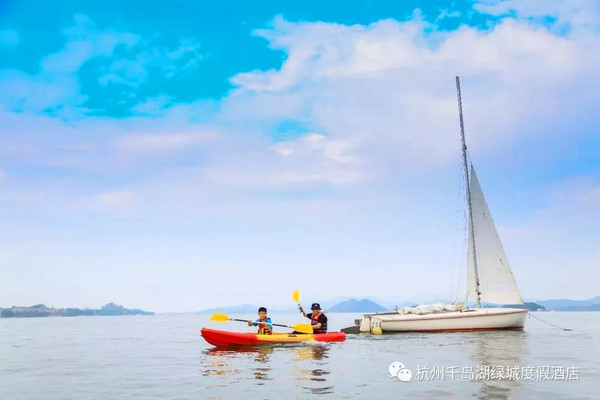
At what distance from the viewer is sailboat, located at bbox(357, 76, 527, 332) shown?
137ft

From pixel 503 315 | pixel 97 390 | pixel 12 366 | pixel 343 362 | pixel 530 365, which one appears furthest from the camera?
pixel 503 315

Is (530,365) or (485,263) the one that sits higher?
(485,263)

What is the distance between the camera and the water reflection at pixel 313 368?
63.3 ft

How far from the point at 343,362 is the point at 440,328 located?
58.8 feet

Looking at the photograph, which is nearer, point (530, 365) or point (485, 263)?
point (530, 365)

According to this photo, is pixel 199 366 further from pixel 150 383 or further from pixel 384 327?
pixel 384 327

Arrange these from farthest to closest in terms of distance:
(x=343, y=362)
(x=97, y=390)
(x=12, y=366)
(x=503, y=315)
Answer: (x=503, y=315)
(x=12, y=366)
(x=343, y=362)
(x=97, y=390)

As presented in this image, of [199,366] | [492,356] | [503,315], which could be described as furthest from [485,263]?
[199,366]

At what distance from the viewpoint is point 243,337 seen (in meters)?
31.5

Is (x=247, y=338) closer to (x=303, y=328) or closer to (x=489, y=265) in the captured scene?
(x=303, y=328)

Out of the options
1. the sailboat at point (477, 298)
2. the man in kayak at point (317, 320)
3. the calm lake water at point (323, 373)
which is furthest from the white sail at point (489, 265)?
the man in kayak at point (317, 320)

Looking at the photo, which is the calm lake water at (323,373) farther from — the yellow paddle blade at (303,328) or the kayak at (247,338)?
the yellow paddle blade at (303,328)

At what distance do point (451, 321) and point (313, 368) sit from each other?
817 inches

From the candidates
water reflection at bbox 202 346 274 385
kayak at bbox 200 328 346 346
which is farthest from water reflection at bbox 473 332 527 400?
kayak at bbox 200 328 346 346
